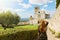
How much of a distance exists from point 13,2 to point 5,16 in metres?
0.56

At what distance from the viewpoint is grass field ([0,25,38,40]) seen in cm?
558

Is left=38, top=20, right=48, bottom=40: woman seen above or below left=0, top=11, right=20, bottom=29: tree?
below

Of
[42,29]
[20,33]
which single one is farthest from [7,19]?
[42,29]

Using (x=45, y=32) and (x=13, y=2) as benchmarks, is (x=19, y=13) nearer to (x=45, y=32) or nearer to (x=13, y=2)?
(x=13, y=2)

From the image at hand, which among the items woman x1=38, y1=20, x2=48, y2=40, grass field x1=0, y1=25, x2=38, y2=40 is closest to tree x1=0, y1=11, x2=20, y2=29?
grass field x1=0, y1=25, x2=38, y2=40

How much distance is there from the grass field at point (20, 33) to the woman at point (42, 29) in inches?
8.0

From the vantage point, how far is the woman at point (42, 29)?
5820 millimetres

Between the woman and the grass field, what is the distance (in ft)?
0.67

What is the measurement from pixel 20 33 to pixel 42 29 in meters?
0.77

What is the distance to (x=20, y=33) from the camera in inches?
233

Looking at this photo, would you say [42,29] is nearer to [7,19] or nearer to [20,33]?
[20,33]

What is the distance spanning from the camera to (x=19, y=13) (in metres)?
5.89

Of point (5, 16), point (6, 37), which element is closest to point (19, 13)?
point (5, 16)

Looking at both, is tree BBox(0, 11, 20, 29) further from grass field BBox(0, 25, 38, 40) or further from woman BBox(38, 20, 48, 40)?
woman BBox(38, 20, 48, 40)
